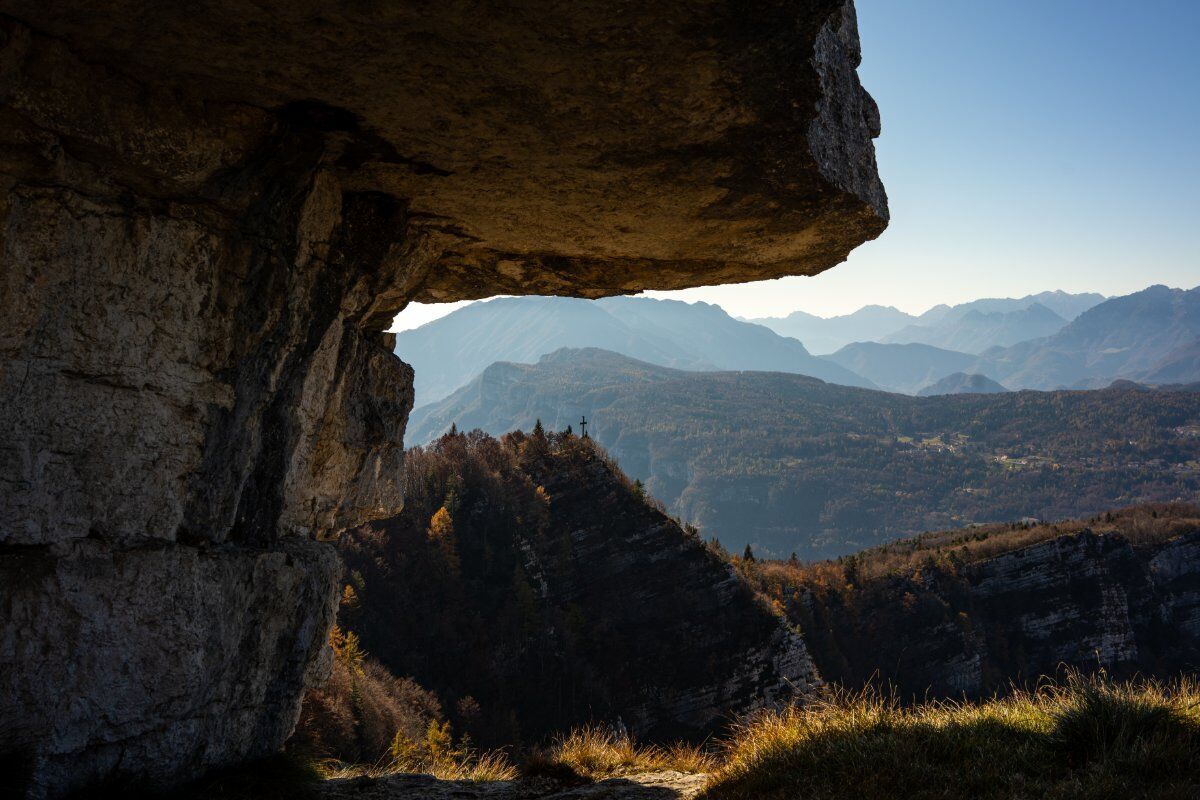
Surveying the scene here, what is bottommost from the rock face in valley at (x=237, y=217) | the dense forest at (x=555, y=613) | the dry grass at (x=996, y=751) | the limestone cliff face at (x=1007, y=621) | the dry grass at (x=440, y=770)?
the limestone cliff face at (x=1007, y=621)

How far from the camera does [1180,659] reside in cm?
9269

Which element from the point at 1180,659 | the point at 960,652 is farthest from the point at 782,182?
the point at 1180,659

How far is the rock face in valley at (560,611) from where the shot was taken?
52.8 m

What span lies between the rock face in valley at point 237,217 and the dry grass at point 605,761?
9.50 feet

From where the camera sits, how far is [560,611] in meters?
60.2

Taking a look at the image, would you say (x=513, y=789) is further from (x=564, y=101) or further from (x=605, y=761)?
(x=564, y=101)

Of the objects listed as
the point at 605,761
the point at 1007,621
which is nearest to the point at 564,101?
the point at 605,761

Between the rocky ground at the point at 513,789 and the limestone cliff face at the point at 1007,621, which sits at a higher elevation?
the rocky ground at the point at 513,789

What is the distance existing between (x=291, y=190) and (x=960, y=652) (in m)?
92.6

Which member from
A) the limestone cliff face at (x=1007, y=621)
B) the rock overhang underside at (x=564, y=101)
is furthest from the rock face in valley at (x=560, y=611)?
the rock overhang underside at (x=564, y=101)

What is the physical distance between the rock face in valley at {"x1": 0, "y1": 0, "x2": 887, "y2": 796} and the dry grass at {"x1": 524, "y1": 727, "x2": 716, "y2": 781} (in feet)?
9.50

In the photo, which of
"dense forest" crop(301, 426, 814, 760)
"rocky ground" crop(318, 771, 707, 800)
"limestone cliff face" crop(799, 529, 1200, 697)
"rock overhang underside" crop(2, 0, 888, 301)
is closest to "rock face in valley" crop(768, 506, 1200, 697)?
"limestone cliff face" crop(799, 529, 1200, 697)

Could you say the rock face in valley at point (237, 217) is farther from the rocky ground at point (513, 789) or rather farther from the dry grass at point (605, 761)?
the dry grass at point (605, 761)

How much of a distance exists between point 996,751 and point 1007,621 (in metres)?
95.6
